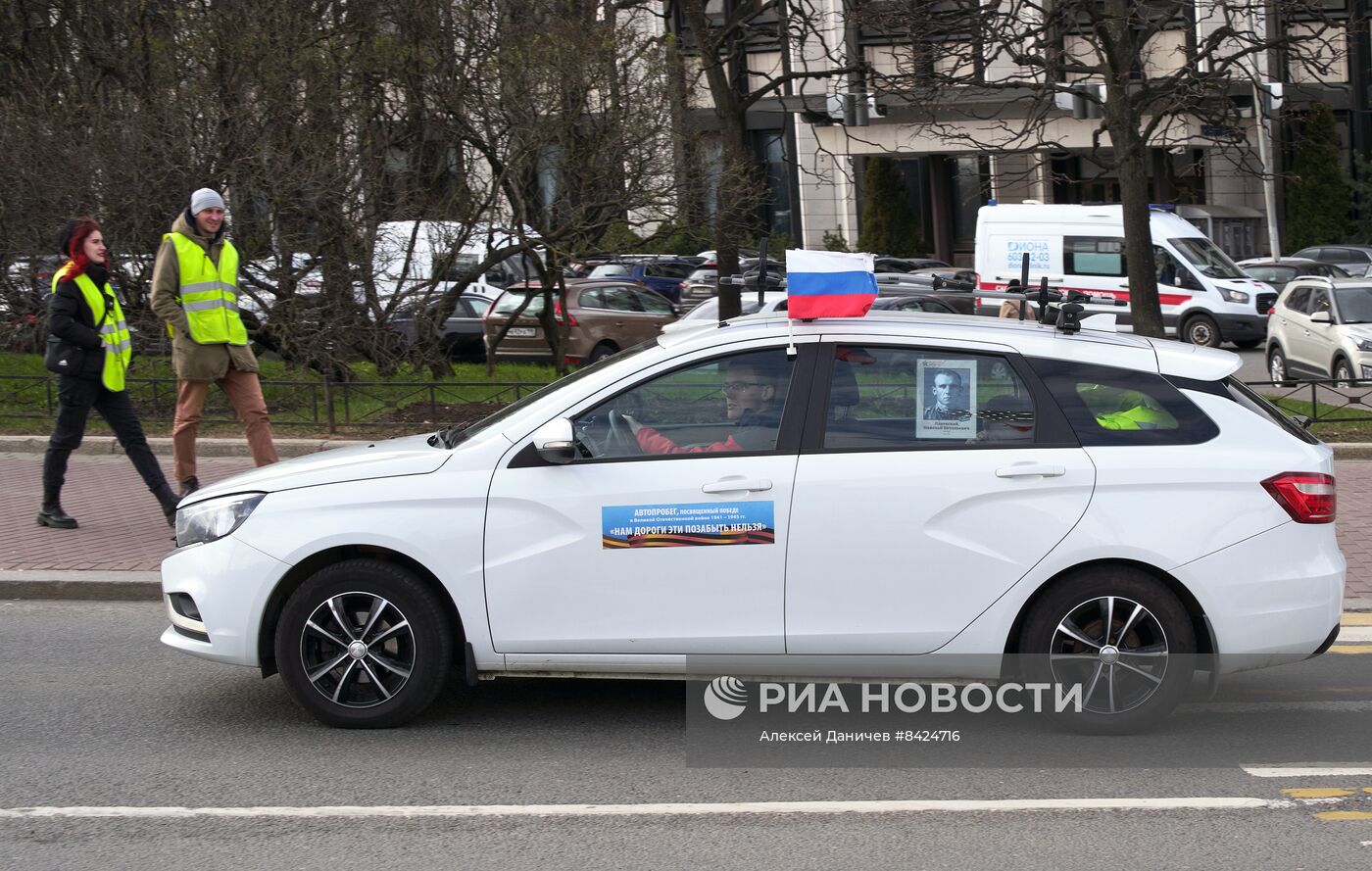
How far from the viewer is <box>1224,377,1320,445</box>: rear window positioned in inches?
224

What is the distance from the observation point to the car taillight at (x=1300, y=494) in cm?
547

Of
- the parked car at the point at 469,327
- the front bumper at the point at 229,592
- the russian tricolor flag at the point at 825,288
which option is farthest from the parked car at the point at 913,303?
the front bumper at the point at 229,592

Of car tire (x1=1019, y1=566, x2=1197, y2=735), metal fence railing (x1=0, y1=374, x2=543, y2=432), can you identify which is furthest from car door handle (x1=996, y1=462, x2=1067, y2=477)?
metal fence railing (x1=0, y1=374, x2=543, y2=432)

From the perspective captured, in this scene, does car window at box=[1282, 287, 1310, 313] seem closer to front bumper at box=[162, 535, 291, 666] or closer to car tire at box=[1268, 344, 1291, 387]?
car tire at box=[1268, 344, 1291, 387]

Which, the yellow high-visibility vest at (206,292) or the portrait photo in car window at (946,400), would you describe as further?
the yellow high-visibility vest at (206,292)

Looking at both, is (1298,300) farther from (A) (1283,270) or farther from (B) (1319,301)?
(A) (1283,270)

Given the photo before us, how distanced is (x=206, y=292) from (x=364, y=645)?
4350 mm

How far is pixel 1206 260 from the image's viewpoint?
86.9 feet

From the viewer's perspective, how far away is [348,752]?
5.59m

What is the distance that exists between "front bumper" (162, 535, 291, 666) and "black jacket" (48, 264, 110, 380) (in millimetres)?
4002

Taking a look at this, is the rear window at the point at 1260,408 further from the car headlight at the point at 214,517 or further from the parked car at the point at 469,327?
the parked car at the point at 469,327

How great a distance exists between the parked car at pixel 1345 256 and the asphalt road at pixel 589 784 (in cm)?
2889

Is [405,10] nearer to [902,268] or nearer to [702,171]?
[702,171]

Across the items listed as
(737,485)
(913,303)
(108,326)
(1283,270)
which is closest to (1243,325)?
(1283,270)
